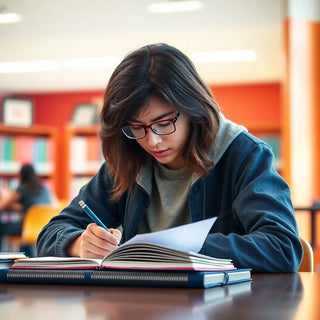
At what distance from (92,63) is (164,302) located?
755 cm

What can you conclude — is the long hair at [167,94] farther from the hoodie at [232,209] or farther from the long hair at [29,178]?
the long hair at [29,178]

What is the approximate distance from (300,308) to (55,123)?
382 inches

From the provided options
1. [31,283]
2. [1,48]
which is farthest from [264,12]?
[31,283]

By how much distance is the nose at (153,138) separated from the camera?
1.41m

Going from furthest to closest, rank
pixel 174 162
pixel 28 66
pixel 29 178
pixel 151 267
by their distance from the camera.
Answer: pixel 28 66
pixel 29 178
pixel 174 162
pixel 151 267

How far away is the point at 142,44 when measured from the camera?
24.4 feet

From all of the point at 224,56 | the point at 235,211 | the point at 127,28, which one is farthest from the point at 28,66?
the point at 235,211

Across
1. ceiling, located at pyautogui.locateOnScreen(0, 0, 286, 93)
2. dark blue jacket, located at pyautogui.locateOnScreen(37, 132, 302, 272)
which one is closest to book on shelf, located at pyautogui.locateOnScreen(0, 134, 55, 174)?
ceiling, located at pyautogui.locateOnScreen(0, 0, 286, 93)

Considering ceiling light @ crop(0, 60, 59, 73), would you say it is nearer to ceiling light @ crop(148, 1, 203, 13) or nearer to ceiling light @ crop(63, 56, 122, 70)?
ceiling light @ crop(63, 56, 122, 70)

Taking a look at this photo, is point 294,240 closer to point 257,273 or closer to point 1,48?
point 257,273

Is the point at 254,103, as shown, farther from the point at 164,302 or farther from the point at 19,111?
the point at 164,302

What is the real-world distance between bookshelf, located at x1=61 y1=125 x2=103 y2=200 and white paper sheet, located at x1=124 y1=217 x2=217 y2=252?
19.0ft

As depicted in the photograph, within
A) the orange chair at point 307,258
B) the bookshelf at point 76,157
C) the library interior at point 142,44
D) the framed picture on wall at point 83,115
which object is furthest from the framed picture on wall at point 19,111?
the orange chair at point 307,258

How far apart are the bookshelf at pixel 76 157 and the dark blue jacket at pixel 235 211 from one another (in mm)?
5173
